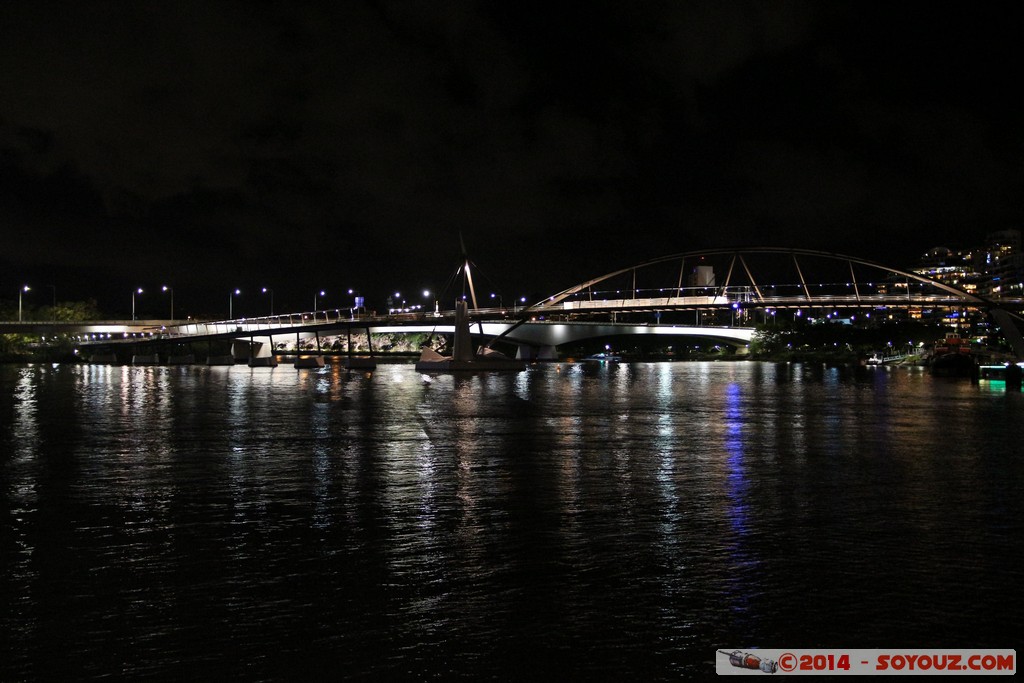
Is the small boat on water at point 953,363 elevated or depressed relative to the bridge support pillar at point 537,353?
depressed

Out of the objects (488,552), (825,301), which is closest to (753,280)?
(825,301)

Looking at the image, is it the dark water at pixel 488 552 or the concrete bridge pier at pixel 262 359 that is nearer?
the dark water at pixel 488 552

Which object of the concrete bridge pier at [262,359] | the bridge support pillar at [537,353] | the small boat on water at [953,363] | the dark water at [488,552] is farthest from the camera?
the bridge support pillar at [537,353]

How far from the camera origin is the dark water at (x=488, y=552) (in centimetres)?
955

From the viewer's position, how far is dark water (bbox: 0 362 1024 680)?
9555mm

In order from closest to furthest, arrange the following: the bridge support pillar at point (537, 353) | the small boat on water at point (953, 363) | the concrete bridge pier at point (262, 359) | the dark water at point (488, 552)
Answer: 1. the dark water at point (488, 552)
2. the small boat on water at point (953, 363)
3. the concrete bridge pier at point (262, 359)
4. the bridge support pillar at point (537, 353)

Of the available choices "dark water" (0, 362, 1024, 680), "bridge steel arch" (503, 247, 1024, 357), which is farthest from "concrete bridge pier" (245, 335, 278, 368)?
"dark water" (0, 362, 1024, 680)

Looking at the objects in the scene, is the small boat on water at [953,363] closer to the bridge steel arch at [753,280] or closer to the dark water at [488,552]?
the bridge steel arch at [753,280]

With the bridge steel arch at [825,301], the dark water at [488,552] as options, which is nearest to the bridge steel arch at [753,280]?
the bridge steel arch at [825,301]

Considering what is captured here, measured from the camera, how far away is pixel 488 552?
13508 millimetres

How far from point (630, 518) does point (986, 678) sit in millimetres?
7616

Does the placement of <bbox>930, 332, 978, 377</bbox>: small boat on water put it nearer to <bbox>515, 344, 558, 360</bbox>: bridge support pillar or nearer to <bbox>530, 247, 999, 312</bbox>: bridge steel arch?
<bbox>530, 247, 999, 312</bbox>: bridge steel arch

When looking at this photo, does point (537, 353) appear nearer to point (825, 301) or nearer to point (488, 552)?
point (825, 301)

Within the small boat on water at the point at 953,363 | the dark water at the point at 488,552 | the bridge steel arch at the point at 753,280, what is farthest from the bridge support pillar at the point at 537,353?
the dark water at the point at 488,552
